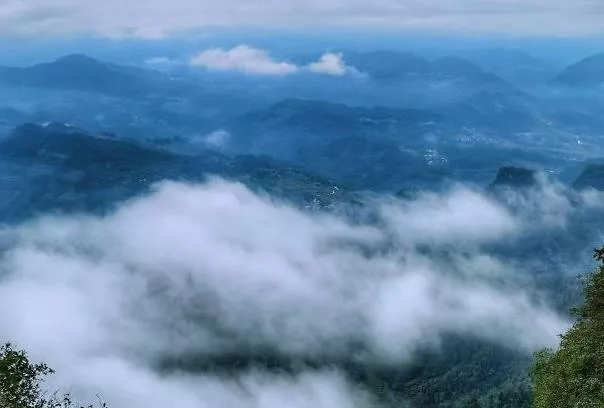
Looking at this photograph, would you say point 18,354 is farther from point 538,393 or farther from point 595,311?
point 595,311

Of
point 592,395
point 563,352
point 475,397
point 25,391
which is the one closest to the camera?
point 25,391

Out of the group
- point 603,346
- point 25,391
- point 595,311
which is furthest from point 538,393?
point 25,391

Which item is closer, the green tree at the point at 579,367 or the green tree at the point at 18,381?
the green tree at the point at 18,381

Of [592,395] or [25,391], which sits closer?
[25,391]

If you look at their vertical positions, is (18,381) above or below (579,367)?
above

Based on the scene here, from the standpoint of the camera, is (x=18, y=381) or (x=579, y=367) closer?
(x=18, y=381)

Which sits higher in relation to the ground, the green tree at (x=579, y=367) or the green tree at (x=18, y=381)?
the green tree at (x=18, y=381)

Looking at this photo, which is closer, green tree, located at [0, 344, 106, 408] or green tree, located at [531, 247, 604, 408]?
green tree, located at [0, 344, 106, 408]

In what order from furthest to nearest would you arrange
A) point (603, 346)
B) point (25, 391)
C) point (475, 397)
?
1. point (475, 397)
2. point (603, 346)
3. point (25, 391)
